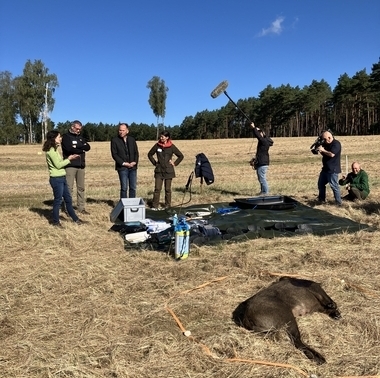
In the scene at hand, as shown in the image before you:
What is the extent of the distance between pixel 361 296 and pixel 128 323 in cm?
221

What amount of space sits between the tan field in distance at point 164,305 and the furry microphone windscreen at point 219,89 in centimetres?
448

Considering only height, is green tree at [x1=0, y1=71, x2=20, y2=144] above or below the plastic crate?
above

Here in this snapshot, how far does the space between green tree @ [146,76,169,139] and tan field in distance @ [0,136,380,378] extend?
64171 mm

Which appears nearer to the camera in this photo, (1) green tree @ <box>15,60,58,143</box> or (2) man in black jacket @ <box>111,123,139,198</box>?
(2) man in black jacket @ <box>111,123,139,198</box>

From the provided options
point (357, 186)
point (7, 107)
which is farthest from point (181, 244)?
point (7, 107)

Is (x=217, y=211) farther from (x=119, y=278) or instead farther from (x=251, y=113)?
(x=251, y=113)

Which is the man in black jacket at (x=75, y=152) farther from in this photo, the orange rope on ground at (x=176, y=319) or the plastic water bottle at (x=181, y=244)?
the orange rope on ground at (x=176, y=319)

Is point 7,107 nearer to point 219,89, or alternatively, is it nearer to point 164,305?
point 219,89

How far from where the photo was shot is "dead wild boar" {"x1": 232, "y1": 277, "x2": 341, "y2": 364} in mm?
3109

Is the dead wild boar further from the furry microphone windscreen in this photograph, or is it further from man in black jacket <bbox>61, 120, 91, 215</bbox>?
the furry microphone windscreen

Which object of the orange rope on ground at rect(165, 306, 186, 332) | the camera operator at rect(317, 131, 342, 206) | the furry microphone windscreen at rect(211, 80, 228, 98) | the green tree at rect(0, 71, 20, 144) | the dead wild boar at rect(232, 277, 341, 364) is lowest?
the orange rope on ground at rect(165, 306, 186, 332)

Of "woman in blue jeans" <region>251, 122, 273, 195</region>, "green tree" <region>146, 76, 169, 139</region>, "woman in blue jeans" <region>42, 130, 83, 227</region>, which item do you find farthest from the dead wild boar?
"green tree" <region>146, 76, 169, 139</region>

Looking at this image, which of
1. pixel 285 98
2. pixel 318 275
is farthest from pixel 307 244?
pixel 285 98

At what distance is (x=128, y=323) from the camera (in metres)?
3.42
